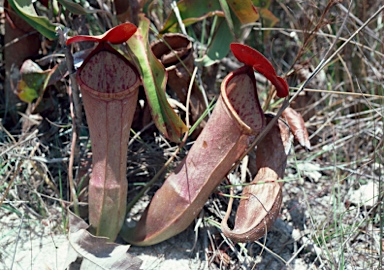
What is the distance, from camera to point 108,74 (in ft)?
4.45

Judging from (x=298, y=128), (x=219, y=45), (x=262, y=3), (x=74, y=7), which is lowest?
(x=298, y=128)

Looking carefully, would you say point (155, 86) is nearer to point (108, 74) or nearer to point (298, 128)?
point (108, 74)

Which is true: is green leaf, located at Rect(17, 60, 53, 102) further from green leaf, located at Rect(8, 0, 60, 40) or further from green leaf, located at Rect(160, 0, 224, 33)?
green leaf, located at Rect(160, 0, 224, 33)

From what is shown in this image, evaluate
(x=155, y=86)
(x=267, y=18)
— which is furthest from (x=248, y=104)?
(x=267, y=18)

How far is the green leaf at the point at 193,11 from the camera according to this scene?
63.9 inches

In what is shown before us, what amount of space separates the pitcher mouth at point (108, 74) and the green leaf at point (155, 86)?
1.4 inches

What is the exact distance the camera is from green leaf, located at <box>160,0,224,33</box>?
5.32 ft

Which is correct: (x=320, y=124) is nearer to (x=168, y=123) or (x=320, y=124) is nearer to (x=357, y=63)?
(x=357, y=63)

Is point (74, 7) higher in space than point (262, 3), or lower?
higher

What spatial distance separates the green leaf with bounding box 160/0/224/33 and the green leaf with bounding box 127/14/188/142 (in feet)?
0.88

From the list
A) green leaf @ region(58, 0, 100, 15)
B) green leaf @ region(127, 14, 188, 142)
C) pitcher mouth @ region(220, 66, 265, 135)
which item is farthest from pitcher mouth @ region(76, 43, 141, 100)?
pitcher mouth @ region(220, 66, 265, 135)

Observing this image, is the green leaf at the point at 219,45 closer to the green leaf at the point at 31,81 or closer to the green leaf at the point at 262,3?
the green leaf at the point at 262,3

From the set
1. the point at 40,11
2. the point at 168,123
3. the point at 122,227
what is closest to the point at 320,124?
the point at 168,123

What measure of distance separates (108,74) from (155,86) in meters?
0.14
